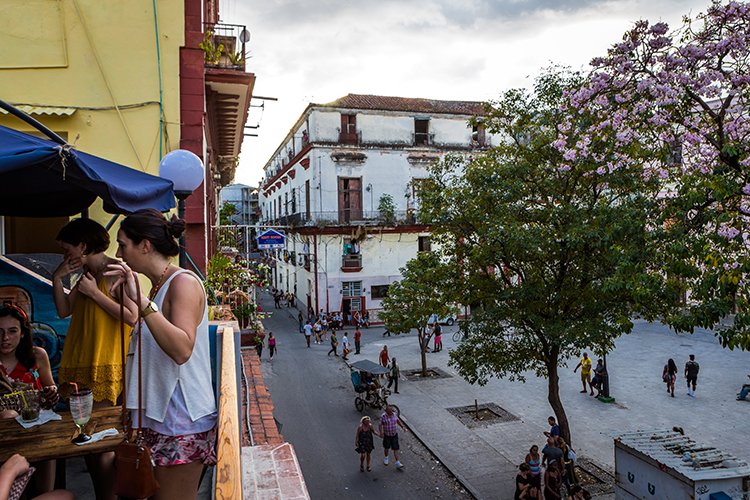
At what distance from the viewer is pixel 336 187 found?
107 feet

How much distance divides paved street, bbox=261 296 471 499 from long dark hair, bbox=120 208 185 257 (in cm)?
1027

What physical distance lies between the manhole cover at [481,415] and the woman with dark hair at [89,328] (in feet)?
45.1

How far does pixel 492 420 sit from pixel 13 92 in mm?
14119

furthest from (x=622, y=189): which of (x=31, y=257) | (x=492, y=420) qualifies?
(x=31, y=257)

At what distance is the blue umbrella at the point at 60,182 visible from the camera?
285 cm

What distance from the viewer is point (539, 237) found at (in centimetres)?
1095

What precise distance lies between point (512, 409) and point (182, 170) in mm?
14334

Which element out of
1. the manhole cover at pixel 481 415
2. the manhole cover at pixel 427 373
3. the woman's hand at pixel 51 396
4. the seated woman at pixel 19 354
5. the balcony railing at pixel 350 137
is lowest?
the manhole cover at pixel 481 415

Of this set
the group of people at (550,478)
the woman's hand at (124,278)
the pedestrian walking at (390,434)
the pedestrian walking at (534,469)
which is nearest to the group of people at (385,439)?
the pedestrian walking at (390,434)

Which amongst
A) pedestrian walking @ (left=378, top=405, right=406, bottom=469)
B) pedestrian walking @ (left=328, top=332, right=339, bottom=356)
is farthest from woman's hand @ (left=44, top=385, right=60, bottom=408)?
pedestrian walking @ (left=328, top=332, right=339, bottom=356)

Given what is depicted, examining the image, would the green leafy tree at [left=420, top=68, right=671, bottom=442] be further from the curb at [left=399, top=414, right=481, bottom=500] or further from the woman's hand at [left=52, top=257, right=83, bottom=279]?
the woman's hand at [left=52, top=257, right=83, bottom=279]

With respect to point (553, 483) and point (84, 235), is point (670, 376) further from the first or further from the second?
point (84, 235)

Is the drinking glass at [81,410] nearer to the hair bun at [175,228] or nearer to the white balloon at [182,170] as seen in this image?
the hair bun at [175,228]

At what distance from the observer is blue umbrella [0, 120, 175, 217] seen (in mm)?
2848
